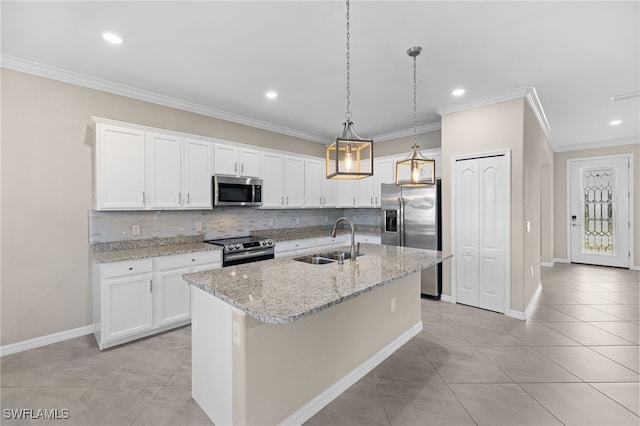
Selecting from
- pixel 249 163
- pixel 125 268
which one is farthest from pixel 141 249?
pixel 249 163

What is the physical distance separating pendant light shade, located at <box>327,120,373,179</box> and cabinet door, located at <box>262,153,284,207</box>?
267cm

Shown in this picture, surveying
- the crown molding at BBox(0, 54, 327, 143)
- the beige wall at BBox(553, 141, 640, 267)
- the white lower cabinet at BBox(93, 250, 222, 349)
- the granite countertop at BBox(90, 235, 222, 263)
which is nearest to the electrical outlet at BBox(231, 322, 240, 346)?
the white lower cabinet at BBox(93, 250, 222, 349)

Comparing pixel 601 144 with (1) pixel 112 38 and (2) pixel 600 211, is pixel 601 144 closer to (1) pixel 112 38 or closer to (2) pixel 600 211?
(2) pixel 600 211

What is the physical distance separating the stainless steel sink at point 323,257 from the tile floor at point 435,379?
102 cm

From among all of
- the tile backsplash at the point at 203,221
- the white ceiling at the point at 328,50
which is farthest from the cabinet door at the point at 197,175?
the white ceiling at the point at 328,50

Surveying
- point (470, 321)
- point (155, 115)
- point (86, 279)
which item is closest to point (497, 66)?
point (470, 321)

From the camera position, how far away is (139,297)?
2.99 meters

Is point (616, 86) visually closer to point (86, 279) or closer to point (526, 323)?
point (526, 323)

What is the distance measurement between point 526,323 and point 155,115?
204 inches

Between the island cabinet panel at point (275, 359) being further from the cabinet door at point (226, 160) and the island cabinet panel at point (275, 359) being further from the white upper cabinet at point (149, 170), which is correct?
the cabinet door at point (226, 160)

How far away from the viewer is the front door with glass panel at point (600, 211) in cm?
611

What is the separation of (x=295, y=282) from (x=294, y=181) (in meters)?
3.29

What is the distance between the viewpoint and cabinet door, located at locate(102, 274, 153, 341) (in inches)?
110

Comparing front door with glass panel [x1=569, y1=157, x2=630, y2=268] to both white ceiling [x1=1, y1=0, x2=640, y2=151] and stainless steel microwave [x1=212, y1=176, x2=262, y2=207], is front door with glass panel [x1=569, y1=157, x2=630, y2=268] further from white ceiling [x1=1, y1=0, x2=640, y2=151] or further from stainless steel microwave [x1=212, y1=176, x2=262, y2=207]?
stainless steel microwave [x1=212, y1=176, x2=262, y2=207]
